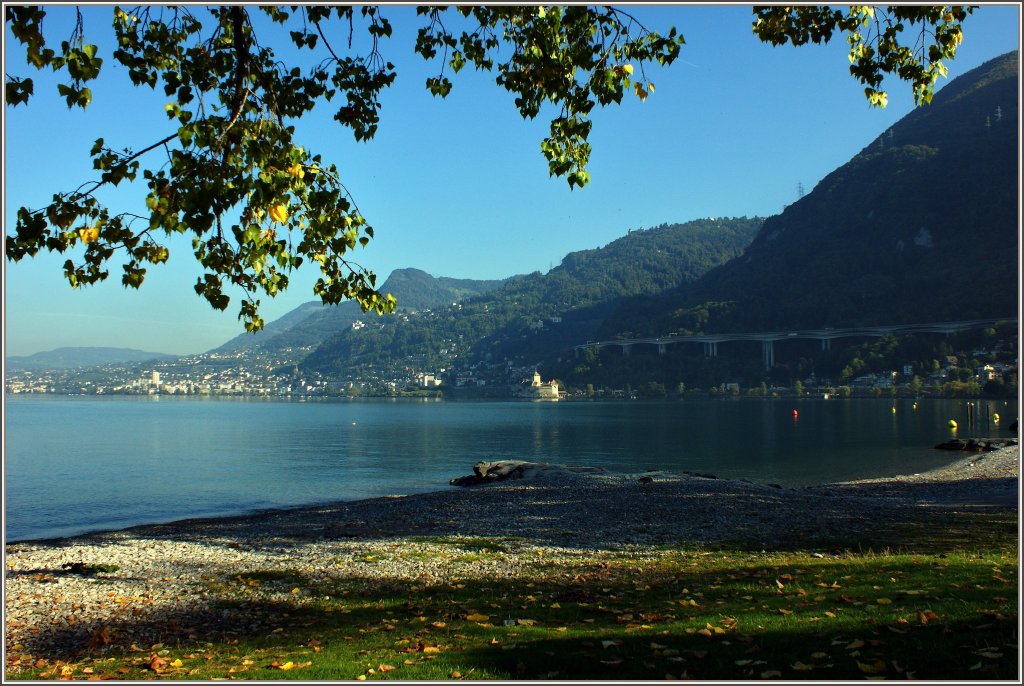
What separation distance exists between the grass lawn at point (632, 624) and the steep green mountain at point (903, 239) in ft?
421

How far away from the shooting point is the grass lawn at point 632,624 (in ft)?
20.3

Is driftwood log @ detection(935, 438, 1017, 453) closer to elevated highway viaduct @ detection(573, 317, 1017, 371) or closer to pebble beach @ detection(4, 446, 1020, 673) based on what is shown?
pebble beach @ detection(4, 446, 1020, 673)

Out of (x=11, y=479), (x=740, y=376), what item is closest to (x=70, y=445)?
(x=11, y=479)

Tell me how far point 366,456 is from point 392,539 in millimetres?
38004

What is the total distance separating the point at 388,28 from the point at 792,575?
9239mm

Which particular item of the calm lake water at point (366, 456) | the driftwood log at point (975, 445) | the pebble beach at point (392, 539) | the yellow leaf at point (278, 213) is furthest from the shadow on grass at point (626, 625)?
→ the driftwood log at point (975, 445)

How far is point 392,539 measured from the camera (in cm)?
1783

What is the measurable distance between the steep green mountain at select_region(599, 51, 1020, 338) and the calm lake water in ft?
179

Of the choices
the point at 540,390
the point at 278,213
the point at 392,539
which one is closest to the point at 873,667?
the point at 278,213

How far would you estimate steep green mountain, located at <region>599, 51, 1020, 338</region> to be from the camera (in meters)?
132

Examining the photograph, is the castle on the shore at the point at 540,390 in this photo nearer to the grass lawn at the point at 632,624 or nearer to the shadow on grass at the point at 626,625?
the grass lawn at the point at 632,624

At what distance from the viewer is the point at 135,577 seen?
13.7m

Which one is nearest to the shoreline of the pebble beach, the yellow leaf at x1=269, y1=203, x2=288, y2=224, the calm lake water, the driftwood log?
the pebble beach

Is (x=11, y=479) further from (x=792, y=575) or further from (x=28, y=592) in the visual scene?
(x=792, y=575)
